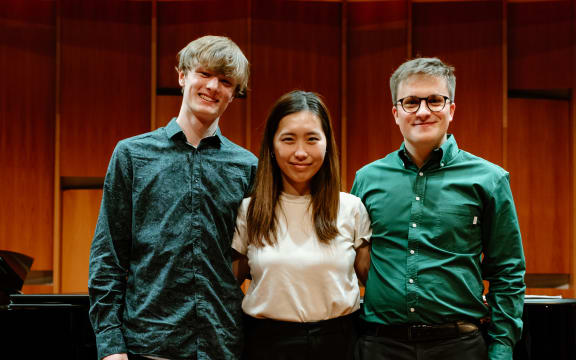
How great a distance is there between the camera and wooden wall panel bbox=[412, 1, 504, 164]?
400cm

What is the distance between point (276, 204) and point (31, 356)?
4.39 feet

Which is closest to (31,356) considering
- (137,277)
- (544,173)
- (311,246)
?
(137,277)

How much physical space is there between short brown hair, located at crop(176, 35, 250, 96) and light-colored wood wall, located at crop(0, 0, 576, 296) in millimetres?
2530

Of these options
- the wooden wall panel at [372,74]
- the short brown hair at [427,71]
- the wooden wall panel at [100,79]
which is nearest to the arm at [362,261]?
the short brown hair at [427,71]

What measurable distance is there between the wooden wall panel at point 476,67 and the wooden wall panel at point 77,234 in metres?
2.91

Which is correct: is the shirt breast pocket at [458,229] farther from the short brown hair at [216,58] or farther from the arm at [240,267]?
the short brown hair at [216,58]

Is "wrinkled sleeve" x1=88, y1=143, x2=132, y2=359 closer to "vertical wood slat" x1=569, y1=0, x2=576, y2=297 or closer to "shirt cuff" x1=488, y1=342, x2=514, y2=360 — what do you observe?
"shirt cuff" x1=488, y1=342, x2=514, y2=360

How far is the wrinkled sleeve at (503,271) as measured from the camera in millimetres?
1380

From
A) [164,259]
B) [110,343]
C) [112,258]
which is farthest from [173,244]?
[110,343]

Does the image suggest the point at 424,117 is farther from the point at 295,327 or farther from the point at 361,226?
A: the point at 295,327

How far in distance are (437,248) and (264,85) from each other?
2.89 m

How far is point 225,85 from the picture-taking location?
148cm

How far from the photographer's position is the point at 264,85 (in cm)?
408

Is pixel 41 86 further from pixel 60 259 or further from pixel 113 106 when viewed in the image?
pixel 60 259
